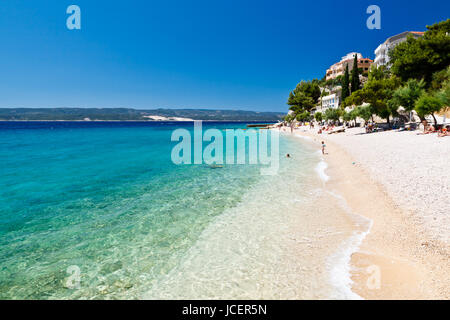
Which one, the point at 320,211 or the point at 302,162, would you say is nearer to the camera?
the point at 320,211

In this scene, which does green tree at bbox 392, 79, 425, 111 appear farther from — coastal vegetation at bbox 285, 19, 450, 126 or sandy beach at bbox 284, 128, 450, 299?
sandy beach at bbox 284, 128, 450, 299

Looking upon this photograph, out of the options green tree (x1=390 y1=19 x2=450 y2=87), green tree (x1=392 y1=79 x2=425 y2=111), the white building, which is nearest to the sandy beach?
green tree (x1=392 y1=79 x2=425 y2=111)

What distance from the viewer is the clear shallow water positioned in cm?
640

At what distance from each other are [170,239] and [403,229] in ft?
26.9

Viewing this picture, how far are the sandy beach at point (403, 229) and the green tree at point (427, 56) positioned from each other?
1270 inches

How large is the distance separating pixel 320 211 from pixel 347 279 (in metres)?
4.78

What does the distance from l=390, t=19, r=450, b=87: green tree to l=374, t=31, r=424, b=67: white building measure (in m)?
39.0

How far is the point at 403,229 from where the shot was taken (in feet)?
27.0

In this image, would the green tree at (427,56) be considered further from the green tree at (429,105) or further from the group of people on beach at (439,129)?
the green tree at (429,105)

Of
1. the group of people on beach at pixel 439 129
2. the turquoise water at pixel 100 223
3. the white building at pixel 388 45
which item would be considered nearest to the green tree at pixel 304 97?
the white building at pixel 388 45

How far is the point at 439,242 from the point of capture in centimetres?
707
